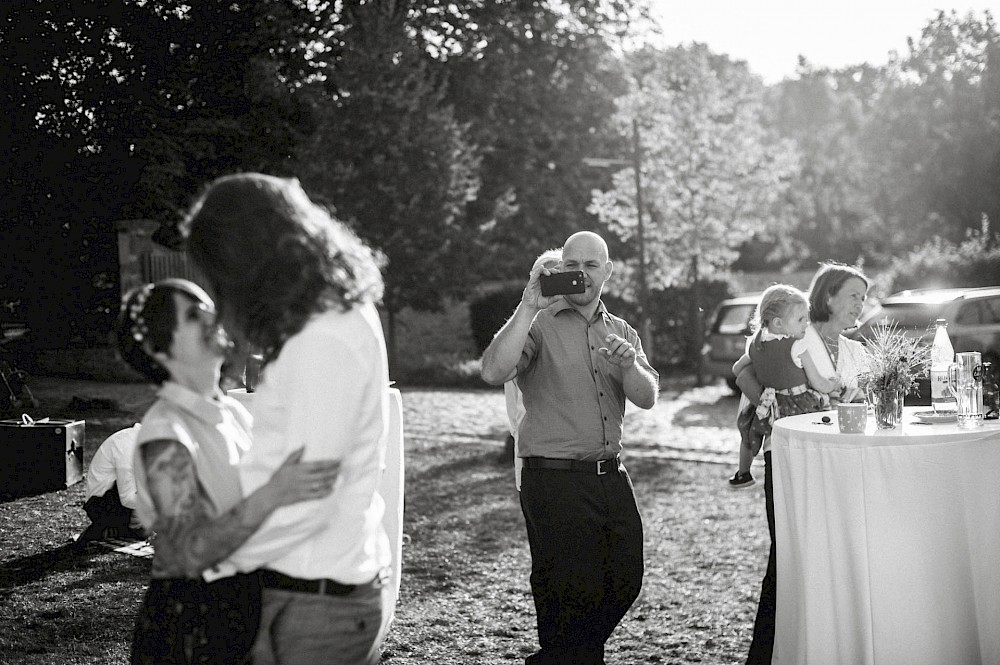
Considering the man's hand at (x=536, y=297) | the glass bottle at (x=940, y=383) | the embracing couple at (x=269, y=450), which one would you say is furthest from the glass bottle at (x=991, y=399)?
the embracing couple at (x=269, y=450)

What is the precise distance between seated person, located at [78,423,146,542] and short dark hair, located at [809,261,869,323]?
456 cm

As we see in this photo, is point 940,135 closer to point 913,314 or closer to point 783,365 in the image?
point 913,314

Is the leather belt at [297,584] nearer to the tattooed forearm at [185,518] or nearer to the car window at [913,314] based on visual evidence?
the tattooed forearm at [185,518]

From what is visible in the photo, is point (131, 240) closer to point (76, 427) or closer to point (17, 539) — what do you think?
point (76, 427)

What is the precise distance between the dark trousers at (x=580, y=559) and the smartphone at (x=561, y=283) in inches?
30.7

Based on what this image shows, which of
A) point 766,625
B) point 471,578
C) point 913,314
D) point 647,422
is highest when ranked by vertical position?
point 913,314

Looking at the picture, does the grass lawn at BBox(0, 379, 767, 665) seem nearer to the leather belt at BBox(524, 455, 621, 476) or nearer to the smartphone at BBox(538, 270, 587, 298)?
the leather belt at BBox(524, 455, 621, 476)

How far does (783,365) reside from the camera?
16.6 ft

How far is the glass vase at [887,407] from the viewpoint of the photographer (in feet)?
14.2

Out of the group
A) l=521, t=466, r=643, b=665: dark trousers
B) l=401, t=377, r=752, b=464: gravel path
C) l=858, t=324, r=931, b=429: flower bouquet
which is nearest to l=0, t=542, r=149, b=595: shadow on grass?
l=521, t=466, r=643, b=665: dark trousers

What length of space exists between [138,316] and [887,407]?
326 centimetres

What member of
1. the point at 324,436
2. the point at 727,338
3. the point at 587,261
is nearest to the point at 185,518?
the point at 324,436

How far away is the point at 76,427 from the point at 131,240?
11855 mm

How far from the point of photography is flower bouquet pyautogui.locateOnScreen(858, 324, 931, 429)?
4340 mm
